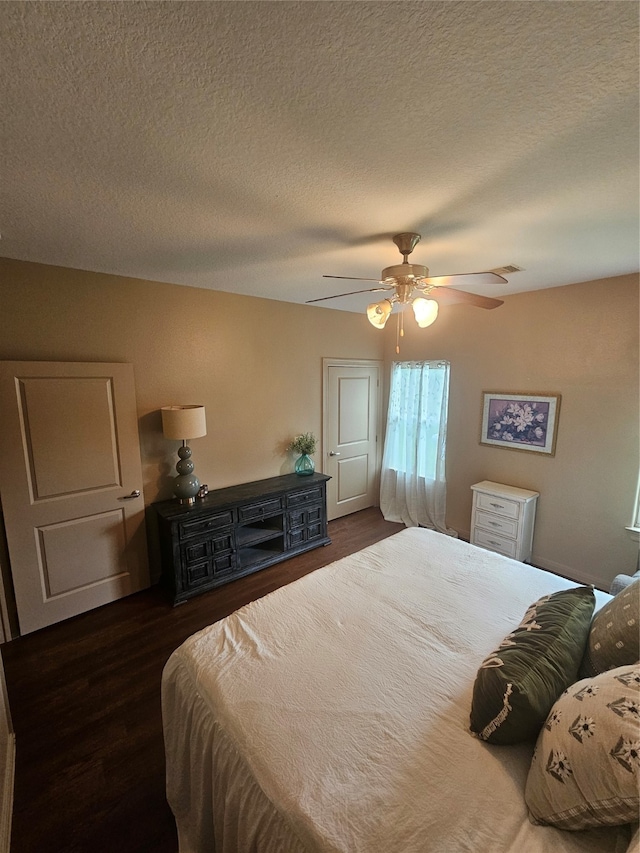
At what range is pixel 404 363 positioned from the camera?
437 centimetres

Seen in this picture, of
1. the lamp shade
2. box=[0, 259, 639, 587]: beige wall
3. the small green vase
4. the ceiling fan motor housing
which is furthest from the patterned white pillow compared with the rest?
the small green vase

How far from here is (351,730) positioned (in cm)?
118

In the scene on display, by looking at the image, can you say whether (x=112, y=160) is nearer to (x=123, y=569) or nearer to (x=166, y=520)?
(x=166, y=520)

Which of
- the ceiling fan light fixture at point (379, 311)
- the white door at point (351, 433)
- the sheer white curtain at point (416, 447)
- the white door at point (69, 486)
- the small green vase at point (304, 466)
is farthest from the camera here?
the white door at point (351, 433)

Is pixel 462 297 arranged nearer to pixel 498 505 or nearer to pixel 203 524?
pixel 498 505

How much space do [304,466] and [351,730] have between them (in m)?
2.85

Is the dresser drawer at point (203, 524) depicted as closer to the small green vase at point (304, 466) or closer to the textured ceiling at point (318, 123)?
the small green vase at point (304, 466)

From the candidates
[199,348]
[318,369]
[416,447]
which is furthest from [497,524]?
[199,348]

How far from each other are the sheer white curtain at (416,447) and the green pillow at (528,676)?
9.01 feet

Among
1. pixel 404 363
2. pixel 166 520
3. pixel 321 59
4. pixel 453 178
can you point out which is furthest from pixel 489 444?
pixel 321 59

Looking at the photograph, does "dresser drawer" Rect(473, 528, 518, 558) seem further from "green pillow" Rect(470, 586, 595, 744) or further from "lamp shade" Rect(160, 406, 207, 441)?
"lamp shade" Rect(160, 406, 207, 441)

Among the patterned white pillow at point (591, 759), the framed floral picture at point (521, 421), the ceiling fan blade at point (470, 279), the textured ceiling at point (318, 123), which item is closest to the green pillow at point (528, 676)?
the patterned white pillow at point (591, 759)

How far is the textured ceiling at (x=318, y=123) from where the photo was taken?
0.78 metres

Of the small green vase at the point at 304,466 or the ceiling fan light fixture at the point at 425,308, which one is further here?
the small green vase at the point at 304,466
